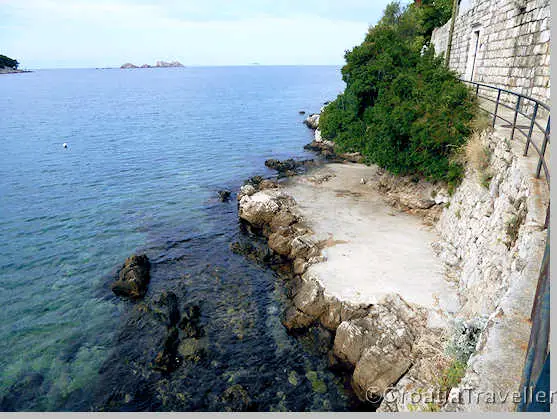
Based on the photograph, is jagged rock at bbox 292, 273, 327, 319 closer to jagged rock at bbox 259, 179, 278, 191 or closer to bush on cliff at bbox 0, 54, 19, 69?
jagged rock at bbox 259, 179, 278, 191

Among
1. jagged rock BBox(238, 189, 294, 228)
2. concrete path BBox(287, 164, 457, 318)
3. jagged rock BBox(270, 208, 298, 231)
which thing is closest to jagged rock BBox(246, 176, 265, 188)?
concrete path BBox(287, 164, 457, 318)

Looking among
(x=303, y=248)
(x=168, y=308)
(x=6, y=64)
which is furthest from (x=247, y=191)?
(x=6, y=64)

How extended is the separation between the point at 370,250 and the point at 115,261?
12175mm

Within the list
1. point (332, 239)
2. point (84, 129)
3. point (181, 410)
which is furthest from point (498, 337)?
point (84, 129)

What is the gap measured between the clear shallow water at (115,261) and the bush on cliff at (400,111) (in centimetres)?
919

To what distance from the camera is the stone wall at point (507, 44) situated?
523 inches

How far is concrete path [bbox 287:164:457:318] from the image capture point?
1296 cm

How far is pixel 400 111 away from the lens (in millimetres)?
18297

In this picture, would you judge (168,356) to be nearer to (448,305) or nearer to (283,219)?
(448,305)

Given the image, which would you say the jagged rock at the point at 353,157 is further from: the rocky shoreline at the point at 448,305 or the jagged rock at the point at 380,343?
the jagged rock at the point at 380,343

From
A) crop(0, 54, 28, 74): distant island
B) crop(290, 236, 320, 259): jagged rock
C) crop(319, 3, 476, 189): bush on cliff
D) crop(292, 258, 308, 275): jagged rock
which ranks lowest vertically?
crop(292, 258, 308, 275): jagged rock

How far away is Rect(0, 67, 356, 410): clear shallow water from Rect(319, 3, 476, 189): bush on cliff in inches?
362

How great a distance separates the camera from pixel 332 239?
17172 mm

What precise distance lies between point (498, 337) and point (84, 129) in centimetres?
5409
